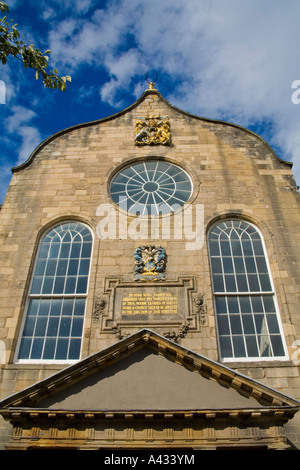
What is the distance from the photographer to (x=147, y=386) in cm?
781

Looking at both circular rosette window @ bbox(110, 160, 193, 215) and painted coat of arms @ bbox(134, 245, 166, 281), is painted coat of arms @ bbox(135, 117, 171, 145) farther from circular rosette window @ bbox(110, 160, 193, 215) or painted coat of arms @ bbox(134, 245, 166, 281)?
painted coat of arms @ bbox(134, 245, 166, 281)

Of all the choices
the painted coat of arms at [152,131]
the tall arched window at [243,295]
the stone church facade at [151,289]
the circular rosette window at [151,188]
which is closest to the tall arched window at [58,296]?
the stone church facade at [151,289]

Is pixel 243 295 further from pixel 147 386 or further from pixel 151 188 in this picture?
pixel 151 188

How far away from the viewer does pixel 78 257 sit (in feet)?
36.7

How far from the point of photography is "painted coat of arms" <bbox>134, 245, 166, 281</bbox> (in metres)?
10.4

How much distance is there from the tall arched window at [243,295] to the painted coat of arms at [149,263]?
1.46 metres

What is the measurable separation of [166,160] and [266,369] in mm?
7689

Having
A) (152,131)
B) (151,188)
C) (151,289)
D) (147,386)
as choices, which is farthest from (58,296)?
(152,131)

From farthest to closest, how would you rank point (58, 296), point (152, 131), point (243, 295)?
point (152, 131) → point (58, 296) → point (243, 295)

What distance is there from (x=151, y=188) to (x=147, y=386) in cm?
693

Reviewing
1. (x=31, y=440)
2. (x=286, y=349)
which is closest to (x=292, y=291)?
(x=286, y=349)

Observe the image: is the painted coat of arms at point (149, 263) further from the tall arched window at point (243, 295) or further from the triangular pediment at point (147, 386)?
the triangular pediment at point (147, 386)

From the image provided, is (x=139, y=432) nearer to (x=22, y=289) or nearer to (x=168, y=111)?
(x=22, y=289)

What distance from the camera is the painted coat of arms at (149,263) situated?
34.1 feet
